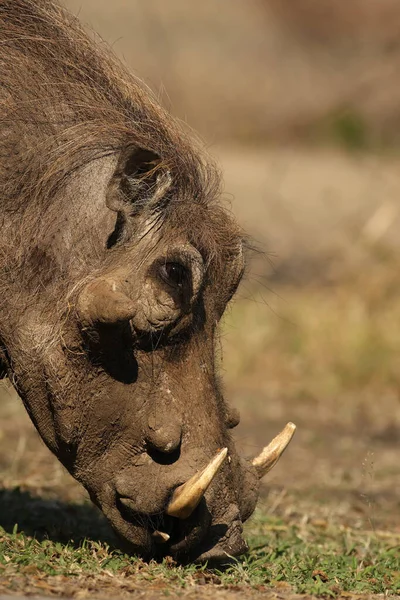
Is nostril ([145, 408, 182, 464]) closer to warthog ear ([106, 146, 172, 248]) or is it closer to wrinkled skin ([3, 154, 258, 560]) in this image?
wrinkled skin ([3, 154, 258, 560])

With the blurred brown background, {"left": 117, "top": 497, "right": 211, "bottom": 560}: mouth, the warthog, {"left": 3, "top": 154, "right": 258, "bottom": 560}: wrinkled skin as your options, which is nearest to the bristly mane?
the warthog

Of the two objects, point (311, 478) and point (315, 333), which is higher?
point (315, 333)

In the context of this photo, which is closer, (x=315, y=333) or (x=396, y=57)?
(x=315, y=333)

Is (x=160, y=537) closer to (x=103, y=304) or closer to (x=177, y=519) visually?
(x=177, y=519)

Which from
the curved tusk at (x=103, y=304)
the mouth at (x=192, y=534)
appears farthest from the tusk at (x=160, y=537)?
the curved tusk at (x=103, y=304)

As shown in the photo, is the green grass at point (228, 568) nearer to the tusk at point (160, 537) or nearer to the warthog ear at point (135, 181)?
the tusk at point (160, 537)

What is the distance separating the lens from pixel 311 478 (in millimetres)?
5852

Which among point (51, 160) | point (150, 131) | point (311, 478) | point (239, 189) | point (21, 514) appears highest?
point (239, 189)

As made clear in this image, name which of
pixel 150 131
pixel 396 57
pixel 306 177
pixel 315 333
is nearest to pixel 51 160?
pixel 150 131

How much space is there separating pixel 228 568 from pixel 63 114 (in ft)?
5.11

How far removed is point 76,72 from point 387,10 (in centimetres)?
1230

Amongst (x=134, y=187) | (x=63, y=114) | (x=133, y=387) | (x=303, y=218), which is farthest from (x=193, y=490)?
(x=303, y=218)

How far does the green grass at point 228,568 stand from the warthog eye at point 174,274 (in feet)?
2.84

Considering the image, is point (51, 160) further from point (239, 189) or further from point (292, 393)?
point (239, 189)
